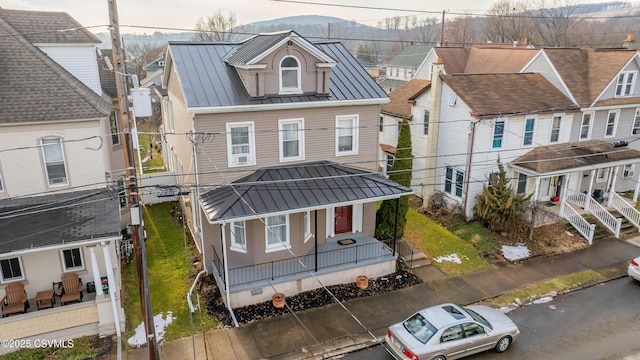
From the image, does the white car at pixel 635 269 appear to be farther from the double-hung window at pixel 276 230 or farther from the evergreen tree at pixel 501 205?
the double-hung window at pixel 276 230

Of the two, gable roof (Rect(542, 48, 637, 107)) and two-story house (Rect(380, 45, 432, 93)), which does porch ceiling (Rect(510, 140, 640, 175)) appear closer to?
gable roof (Rect(542, 48, 637, 107))

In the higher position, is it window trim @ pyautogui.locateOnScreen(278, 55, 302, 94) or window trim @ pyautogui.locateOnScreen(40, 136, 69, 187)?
window trim @ pyautogui.locateOnScreen(278, 55, 302, 94)

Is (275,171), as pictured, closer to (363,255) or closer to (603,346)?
(363,255)

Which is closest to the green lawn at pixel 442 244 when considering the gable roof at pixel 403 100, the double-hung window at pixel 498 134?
the double-hung window at pixel 498 134

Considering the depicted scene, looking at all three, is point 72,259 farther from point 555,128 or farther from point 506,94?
point 555,128

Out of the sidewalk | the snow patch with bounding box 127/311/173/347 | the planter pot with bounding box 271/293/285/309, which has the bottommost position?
the sidewalk

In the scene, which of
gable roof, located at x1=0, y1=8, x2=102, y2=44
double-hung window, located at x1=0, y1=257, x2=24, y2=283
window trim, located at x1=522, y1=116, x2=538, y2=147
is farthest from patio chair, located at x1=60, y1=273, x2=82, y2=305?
window trim, located at x1=522, y1=116, x2=538, y2=147
